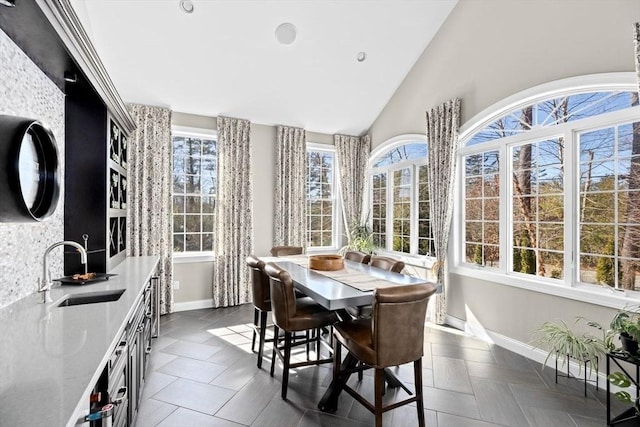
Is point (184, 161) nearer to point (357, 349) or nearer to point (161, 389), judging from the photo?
point (161, 389)

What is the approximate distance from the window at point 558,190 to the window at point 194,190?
3654mm

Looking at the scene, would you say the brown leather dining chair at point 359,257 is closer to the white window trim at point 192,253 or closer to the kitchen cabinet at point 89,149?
the white window trim at point 192,253

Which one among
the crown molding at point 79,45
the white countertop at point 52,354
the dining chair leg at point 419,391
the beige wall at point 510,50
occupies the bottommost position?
the dining chair leg at point 419,391

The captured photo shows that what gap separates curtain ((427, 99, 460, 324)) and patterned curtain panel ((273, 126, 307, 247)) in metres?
2.12

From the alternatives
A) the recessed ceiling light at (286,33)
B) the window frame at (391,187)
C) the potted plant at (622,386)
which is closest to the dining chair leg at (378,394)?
the potted plant at (622,386)

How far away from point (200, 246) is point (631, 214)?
16.4 ft

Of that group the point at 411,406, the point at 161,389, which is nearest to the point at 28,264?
the point at 161,389

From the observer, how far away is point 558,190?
10.1ft

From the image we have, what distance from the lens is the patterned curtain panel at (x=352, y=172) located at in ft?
19.2

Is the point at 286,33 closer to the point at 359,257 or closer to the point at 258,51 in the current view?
the point at 258,51

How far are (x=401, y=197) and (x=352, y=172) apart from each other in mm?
1177

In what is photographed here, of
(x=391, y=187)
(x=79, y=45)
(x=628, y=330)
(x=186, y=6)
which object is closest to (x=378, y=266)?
(x=628, y=330)

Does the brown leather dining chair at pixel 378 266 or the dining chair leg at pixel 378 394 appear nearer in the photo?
the dining chair leg at pixel 378 394

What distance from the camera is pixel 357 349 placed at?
207cm
